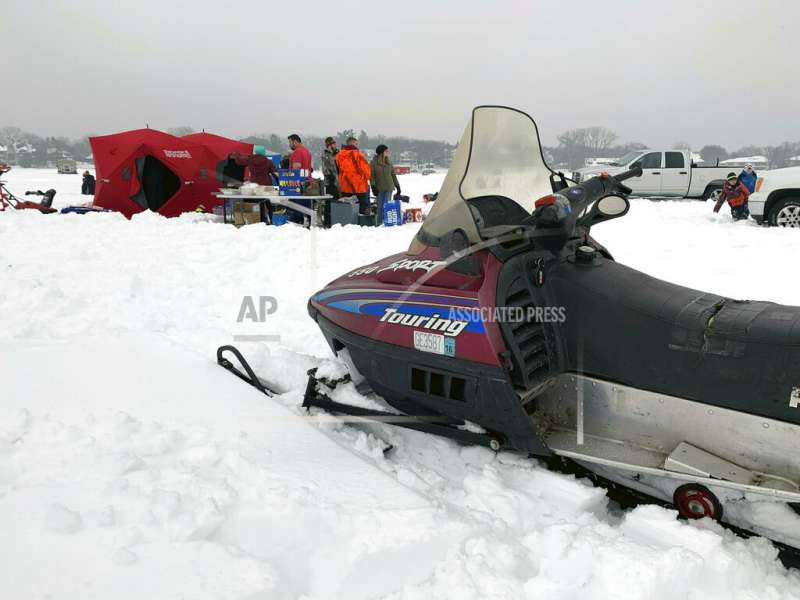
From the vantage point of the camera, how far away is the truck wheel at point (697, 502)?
2.22m

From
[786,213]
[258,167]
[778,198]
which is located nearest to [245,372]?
[258,167]

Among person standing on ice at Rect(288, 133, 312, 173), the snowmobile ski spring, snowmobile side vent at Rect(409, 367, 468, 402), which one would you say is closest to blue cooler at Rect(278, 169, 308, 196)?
person standing on ice at Rect(288, 133, 312, 173)

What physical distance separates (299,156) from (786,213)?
8651mm

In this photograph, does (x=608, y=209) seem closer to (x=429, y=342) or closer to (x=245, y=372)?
(x=429, y=342)

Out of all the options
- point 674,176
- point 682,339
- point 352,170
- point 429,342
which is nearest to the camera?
point 682,339

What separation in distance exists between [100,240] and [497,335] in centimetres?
761

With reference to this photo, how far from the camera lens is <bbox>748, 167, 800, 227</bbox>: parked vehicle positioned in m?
9.64

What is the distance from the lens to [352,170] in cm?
1024

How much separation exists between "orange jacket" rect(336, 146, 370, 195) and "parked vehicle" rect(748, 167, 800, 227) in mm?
6904

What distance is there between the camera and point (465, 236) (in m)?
2.54

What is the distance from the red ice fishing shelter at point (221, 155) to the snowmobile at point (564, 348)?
9.76 metres

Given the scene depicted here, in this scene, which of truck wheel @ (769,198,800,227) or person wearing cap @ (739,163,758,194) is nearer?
truck wheel @ (769,198,800,227)

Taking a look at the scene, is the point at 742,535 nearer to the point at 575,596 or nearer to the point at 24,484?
the point at 575,596

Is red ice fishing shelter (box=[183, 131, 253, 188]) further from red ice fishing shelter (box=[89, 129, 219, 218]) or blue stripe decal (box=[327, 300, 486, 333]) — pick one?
blue stripe decal (box=[327, 300, 486, 333])
